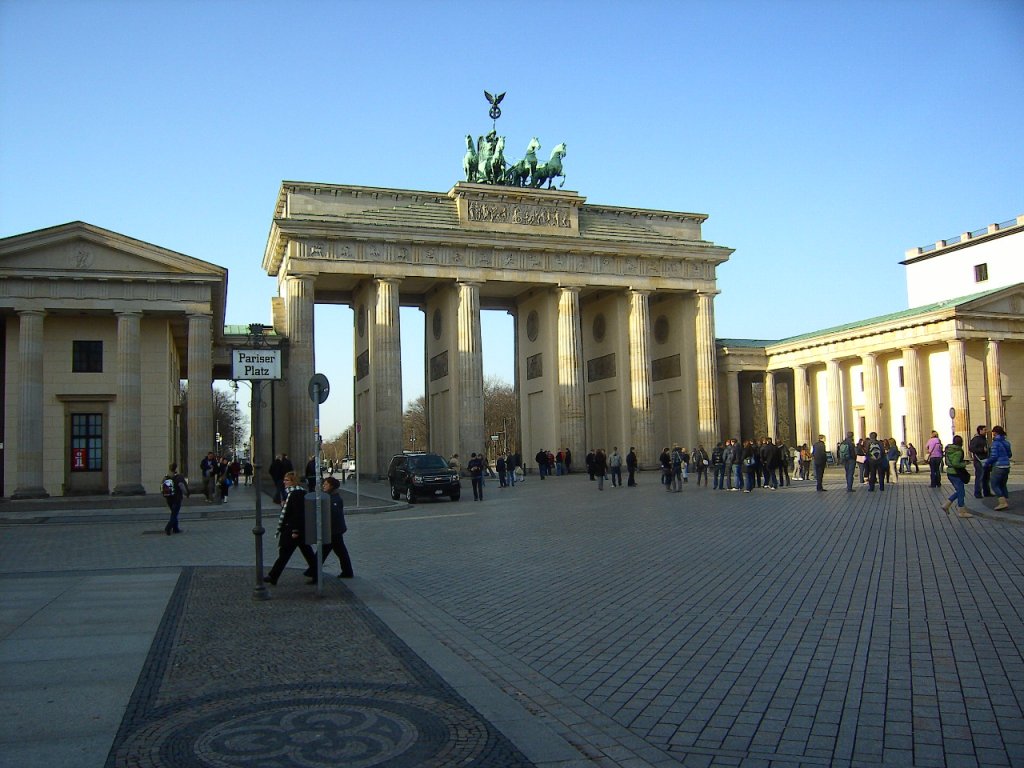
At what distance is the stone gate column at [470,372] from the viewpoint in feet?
168

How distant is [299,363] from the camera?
158 feet

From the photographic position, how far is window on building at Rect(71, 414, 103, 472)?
3728 cm

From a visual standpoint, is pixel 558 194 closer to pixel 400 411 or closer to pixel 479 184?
pixel 479 184

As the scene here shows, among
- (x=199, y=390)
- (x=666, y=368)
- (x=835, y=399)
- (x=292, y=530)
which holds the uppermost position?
(x=666, y=368)

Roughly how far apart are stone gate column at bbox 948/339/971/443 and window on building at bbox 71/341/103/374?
42.8 meters

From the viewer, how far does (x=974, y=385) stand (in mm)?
50469

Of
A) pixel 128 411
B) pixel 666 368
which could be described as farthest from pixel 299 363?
pixel 666 368

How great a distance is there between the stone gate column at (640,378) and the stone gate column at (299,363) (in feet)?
64.8

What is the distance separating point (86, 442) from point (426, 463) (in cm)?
1494

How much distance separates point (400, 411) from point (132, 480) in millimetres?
16827

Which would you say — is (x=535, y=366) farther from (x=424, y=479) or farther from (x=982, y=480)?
(x=982, y=480)

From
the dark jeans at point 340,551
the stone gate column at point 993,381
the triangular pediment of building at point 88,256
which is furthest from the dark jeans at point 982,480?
the stone gate column at point 993,381

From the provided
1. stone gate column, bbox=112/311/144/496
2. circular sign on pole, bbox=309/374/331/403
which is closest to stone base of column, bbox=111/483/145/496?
stone gate column, bbox=112/311/144/496

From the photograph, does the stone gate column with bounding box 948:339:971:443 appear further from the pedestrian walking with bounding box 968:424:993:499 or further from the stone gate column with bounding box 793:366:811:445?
the pedestrian walking with bounding box 968:424:993:499
